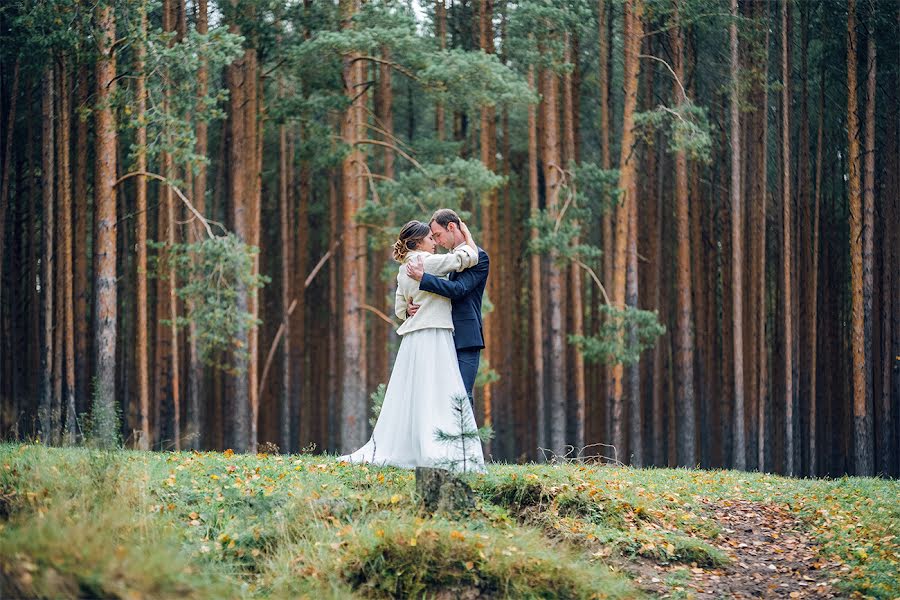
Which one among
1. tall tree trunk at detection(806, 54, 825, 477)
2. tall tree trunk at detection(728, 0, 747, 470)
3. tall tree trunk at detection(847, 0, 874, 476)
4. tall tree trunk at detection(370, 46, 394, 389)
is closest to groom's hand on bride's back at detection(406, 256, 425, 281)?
tall tree trunk at detection(728, 0, 747, 470)

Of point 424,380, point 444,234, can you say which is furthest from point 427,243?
point 424,380

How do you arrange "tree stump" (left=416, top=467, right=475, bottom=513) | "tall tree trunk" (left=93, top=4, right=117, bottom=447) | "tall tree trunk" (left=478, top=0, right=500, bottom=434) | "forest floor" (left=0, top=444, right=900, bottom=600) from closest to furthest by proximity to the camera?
"forest floor" (left=0, top=444, right=900, bottom=600) < "tree stump" (left=416, top=467, right=475, bottom=513) < "tall tree trunk" (left=93, top=4, right=117, bottom=447) < "tall tree trunk" (left=478, top=0, right=500, bottom=434)

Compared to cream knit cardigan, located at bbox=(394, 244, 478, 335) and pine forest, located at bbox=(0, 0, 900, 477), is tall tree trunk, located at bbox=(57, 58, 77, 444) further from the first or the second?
cream knit cardigan, located at bbox=(394, 244, 478, 335)

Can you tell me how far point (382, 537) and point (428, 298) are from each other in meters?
2.47

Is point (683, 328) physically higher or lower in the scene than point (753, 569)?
higher

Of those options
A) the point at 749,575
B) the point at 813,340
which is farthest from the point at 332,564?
the point at 813,340

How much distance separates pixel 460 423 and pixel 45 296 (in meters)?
14.7

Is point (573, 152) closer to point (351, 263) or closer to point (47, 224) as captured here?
point (351, 263)

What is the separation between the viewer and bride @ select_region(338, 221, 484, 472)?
7902 mm

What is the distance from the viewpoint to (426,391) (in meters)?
8.02

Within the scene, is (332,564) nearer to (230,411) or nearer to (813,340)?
(230,411)

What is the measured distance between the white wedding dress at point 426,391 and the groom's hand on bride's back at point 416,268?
0.30ft

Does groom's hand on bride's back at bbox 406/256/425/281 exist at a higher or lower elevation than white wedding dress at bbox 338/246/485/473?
higher

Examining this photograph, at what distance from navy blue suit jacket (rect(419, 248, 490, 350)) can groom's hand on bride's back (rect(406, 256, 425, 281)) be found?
117 millimetres
